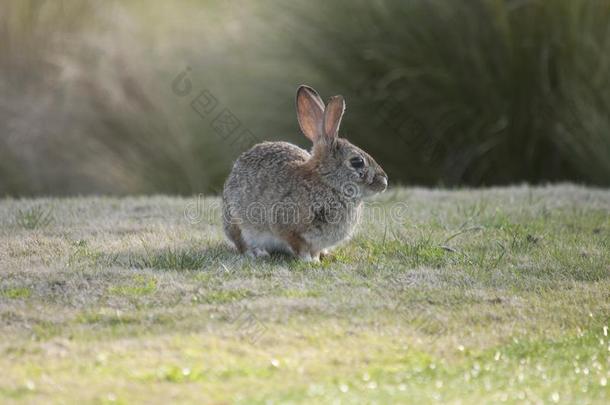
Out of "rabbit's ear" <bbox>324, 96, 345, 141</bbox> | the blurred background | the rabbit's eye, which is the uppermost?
"rabbit's ear" <bbox>324, 96, 345, 141</bbox>

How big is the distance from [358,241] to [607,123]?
490cm

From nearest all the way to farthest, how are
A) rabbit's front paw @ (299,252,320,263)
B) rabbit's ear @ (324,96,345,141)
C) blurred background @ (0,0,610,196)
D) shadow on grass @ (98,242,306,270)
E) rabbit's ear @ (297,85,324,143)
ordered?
shadow on grass @ (98,242,306,270), rabbit's front paw @ (299,252,320,263), rabbit's ear @ (324,96,345,141), rabbit's ear @ (297,85,324,143), blurred background @ (0,0,610,196)

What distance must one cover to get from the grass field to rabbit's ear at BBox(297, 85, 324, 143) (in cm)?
89

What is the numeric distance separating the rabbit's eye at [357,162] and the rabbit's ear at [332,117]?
21 cm

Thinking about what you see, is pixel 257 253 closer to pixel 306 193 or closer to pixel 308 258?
pixel 308 258

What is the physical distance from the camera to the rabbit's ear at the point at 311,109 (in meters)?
7.19

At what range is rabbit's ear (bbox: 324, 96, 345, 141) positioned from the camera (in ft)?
22.9

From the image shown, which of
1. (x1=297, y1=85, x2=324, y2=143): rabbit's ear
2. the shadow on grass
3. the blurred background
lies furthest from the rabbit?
the blurred background

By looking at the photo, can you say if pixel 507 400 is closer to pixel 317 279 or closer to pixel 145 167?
pixel 317 279

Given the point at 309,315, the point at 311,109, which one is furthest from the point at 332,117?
the point at 309,315

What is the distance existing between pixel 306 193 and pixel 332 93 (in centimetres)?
535

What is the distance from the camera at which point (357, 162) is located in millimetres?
7059

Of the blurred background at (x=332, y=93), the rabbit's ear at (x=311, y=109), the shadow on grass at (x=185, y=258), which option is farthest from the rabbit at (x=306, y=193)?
the blurred background at (x=332, y=93)

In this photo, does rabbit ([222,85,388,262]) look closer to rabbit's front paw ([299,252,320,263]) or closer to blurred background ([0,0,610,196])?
rabbit's front paw ([299,252,320,263])
